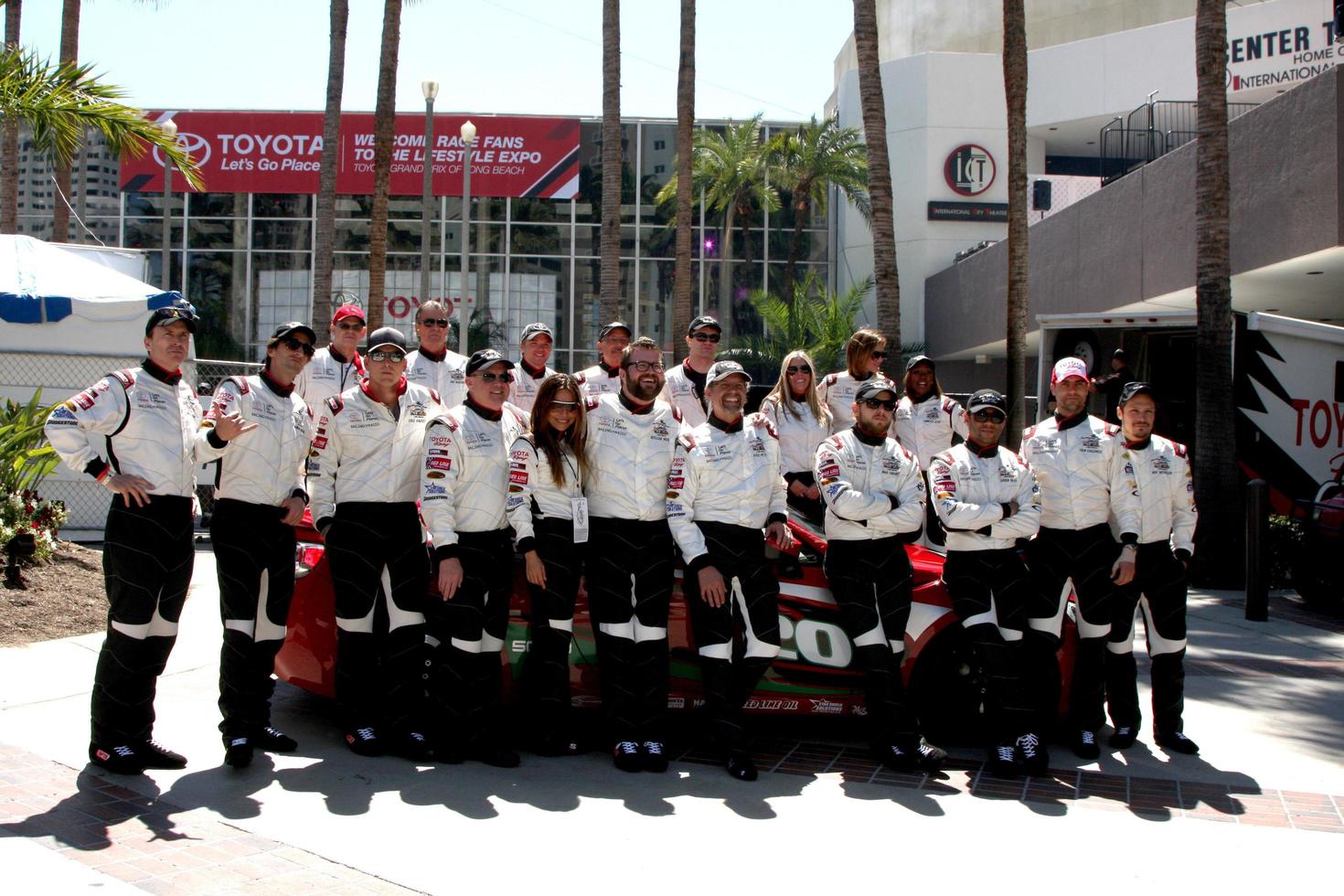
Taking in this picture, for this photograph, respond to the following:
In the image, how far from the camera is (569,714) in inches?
245

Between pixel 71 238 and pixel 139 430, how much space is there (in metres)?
33.8

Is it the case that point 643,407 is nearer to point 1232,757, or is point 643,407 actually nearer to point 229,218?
point 1232,757

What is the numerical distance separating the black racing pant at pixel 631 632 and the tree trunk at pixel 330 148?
1488cm

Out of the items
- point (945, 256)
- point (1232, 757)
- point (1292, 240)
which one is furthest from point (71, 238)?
point (1232, 757)

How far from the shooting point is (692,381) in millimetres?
8000

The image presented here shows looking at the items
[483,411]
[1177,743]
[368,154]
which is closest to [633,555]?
[483,411]

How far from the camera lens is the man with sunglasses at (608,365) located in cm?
793

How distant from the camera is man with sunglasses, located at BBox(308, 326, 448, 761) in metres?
5.79

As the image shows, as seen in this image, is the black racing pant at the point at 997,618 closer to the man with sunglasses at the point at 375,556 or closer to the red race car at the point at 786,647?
the red race car at the point at 786,647

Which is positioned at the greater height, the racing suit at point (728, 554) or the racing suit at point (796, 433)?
the racing suit at point (796, 433)

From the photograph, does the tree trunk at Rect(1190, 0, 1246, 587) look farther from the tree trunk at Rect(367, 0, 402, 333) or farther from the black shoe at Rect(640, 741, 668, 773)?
the tree trunk at Rect(367, 0, 402, 333)

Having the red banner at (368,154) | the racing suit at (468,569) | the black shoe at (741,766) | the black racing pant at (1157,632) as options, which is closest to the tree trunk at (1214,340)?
the black racing pant at (1157,632)

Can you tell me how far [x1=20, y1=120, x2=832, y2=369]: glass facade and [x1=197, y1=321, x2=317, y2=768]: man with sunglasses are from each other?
31876 millimetres

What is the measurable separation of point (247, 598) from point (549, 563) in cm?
142
